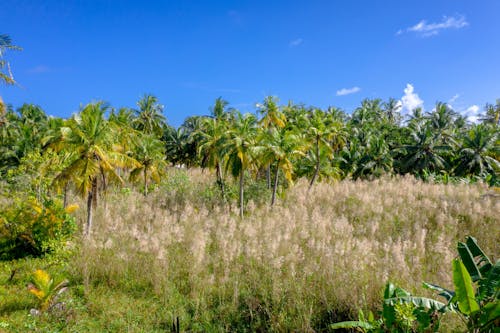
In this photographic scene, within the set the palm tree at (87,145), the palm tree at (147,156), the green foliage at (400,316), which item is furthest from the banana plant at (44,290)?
the palm tree at (147,156)

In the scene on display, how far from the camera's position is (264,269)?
8633 mm

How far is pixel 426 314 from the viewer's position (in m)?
4.60

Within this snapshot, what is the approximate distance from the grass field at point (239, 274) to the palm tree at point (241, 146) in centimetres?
465

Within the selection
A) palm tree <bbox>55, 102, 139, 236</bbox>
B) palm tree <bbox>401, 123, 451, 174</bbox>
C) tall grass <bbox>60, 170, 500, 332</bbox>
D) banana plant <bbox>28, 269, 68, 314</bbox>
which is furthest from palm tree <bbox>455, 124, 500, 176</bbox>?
banana plant <bbox>28, 269, 68, 314</bbox>

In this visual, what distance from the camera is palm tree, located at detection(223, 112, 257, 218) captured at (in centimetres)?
1758

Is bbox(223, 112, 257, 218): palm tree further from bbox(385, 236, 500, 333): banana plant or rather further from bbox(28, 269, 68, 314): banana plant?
bbox(385, 236, 500, 333): banana plant

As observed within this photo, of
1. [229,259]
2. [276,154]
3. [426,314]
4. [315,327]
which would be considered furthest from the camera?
[276,154]

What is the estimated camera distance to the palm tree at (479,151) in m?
26.8

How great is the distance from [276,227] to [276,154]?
634cm

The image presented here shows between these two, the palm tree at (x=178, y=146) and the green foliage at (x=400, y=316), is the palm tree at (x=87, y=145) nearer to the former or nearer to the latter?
the green foliage at (x=400, y=316)

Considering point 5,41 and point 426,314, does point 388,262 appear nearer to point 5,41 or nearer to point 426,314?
point 426,314

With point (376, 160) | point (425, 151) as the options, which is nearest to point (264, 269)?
point (376, 160)

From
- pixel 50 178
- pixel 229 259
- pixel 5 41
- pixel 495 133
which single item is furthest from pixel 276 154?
pixel 495 133

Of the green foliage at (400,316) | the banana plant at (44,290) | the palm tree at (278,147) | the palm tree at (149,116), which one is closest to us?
the green foliage at (400,316)
